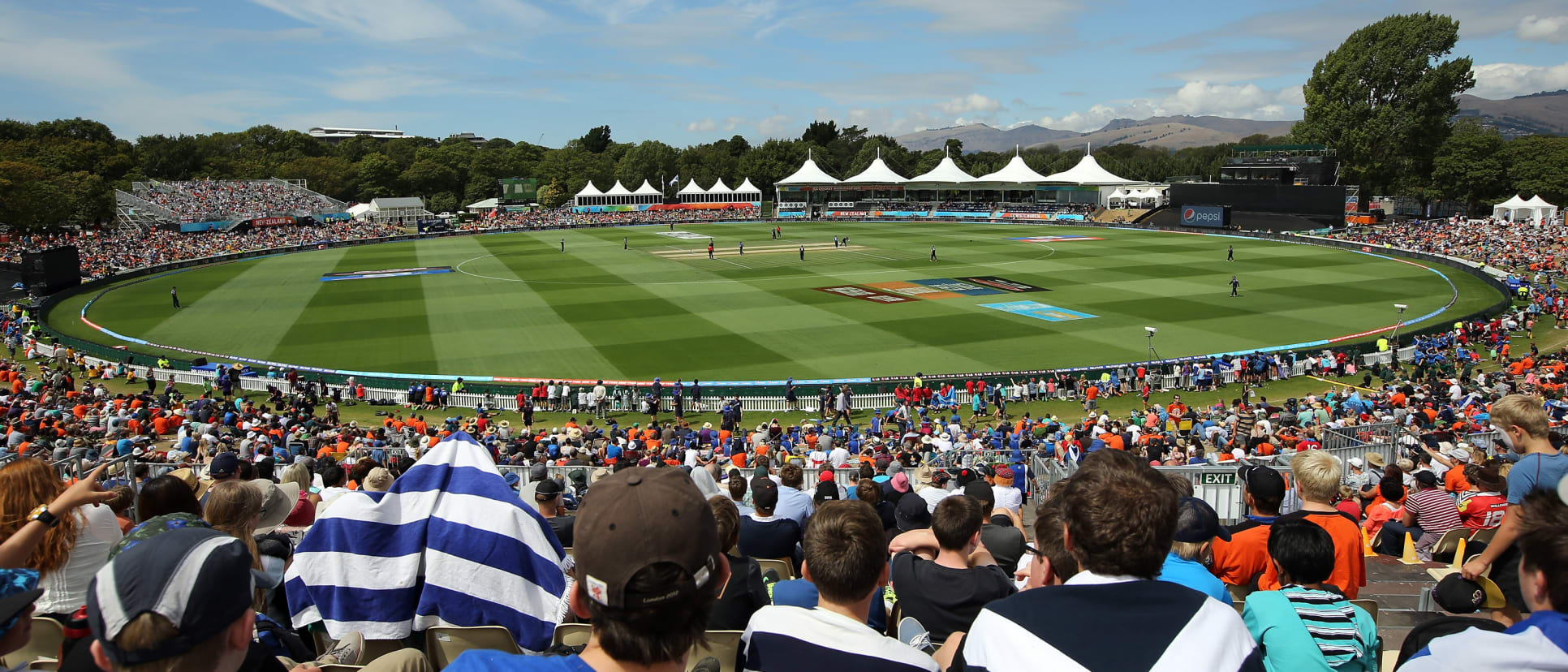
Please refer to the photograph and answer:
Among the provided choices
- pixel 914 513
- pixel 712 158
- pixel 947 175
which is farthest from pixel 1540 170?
pixel 914 513

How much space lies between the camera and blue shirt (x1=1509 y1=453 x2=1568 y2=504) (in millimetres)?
A: 6594

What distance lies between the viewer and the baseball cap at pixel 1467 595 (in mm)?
5227

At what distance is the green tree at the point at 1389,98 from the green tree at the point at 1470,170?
5.91 ft

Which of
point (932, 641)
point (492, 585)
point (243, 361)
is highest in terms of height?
point (492, 585)

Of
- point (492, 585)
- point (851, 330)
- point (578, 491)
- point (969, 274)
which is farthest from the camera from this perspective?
point (969, 274)

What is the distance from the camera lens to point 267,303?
153ft

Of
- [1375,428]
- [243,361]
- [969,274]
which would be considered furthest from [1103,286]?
[243,361]

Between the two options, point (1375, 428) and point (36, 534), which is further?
point (1375, 428)

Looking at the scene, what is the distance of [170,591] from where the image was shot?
2.64 metres

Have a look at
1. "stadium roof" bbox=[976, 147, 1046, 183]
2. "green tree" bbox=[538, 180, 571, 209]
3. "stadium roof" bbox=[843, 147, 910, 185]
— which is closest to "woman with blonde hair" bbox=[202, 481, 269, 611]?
"stadium roof" bbox=[976, 147, 1046, 183]

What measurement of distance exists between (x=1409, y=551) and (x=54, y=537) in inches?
446

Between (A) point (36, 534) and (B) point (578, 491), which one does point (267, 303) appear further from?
(A) point (36, 534)

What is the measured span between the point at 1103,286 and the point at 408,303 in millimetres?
37135

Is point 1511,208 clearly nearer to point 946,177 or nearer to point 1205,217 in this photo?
point 1205,217
